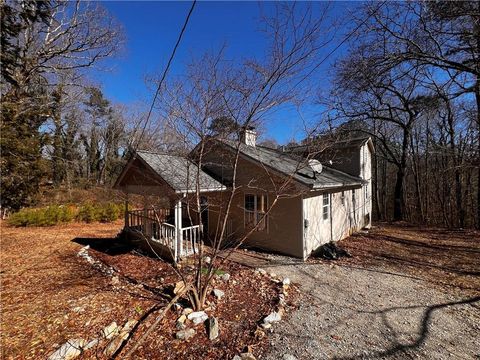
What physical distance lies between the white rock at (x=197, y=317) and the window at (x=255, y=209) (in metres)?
4.85

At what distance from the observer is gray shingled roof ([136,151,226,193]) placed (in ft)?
24.8

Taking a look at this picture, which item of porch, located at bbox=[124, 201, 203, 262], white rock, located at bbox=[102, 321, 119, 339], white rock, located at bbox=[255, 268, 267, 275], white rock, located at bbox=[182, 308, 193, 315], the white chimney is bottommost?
white rock, located at bbox=[102, 321, 119, 339]

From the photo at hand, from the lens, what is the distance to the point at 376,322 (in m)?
4.62

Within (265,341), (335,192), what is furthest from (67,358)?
(335,192)

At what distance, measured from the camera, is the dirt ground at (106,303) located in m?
3.96

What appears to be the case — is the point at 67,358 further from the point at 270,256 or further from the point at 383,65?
the point at 383,65

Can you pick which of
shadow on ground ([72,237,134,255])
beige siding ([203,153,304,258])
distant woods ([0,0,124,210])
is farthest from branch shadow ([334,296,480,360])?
distant woods ([0,0,124,210])

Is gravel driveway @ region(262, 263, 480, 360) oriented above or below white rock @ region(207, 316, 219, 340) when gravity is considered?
below

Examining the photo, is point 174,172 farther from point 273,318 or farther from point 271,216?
point 273,318

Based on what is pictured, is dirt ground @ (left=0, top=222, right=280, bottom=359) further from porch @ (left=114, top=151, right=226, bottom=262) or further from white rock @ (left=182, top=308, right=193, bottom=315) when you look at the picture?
porch @ (left=114, top=151, right=226, bottom=262)

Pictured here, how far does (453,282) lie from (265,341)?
6077 millimetres

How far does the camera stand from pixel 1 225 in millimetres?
14102

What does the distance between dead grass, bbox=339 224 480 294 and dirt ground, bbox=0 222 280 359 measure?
4.69 metres

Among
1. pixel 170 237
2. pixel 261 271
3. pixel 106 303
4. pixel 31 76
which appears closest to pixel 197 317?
pixel 106 303
